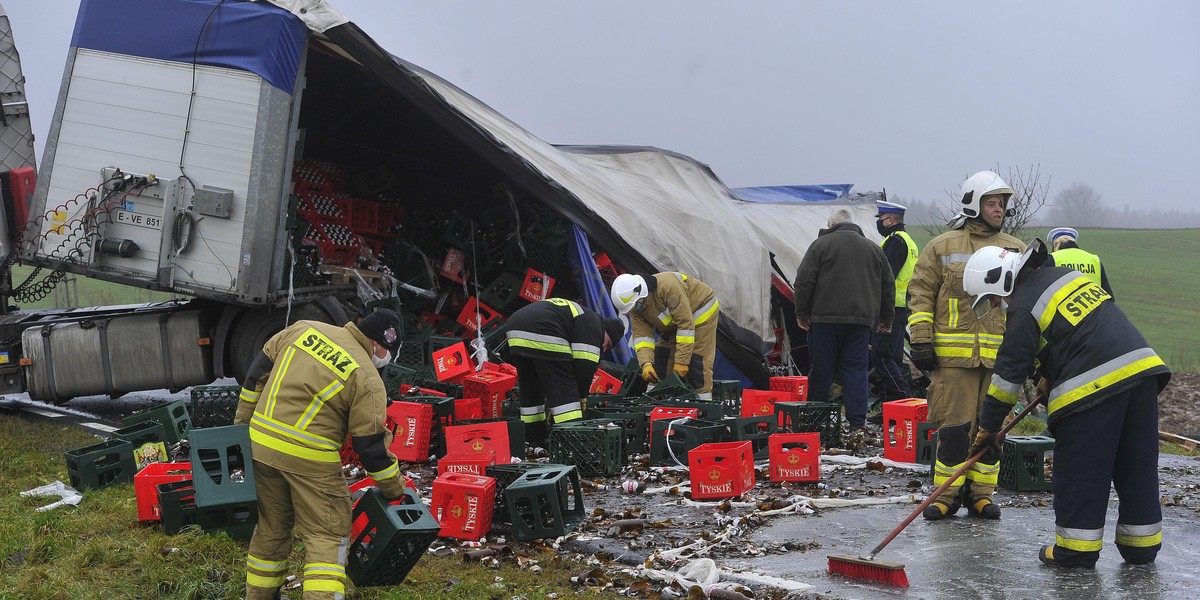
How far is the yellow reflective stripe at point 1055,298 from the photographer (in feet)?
17.4

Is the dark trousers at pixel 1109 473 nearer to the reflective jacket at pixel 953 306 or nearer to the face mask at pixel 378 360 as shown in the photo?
the reflective jacket at pixel 953 306

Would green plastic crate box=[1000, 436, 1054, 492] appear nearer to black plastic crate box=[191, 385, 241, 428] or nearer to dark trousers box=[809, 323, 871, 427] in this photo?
dark trousers box=[809, 323, 871, 427]

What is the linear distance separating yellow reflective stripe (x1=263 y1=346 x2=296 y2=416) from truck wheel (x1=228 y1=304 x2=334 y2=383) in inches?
235

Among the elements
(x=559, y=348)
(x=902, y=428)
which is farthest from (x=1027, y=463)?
(x=559, y=348)

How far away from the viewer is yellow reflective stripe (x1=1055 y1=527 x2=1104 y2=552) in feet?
16.9

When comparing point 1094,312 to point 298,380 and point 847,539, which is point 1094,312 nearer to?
point 847,539

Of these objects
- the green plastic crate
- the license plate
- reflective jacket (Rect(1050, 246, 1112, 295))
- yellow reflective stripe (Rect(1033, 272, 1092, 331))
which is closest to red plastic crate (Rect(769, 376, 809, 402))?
reflective jacket (Rect(1050, 246, 1112, 295))

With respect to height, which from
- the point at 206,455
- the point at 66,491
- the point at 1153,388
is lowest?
the point at 66,491

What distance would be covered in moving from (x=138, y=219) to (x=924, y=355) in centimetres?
767

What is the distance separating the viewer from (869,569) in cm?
512

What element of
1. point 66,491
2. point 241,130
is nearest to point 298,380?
point 66,491

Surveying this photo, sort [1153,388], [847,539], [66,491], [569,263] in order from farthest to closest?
[569,263] → [66,491] → [847,539] → [1153,388]

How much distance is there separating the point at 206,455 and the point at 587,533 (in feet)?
7.45

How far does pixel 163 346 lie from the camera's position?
35.9 ft
